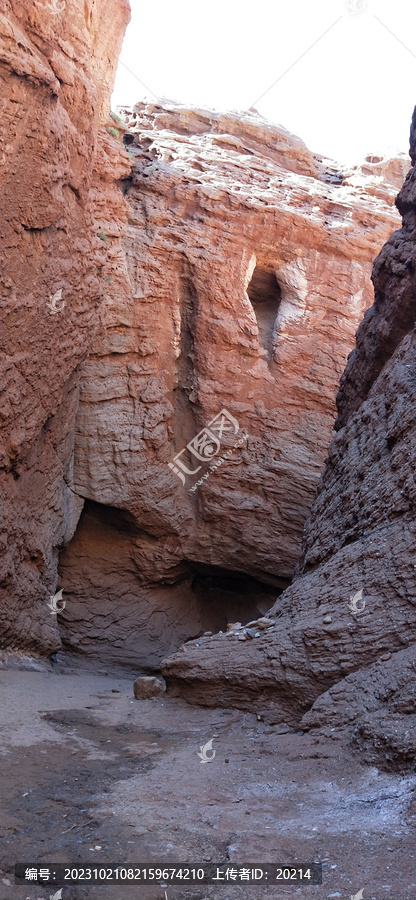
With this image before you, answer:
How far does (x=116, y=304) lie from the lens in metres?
10.8

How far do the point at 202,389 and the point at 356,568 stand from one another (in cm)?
672

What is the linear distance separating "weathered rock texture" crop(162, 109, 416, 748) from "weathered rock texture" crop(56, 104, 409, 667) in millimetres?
4313

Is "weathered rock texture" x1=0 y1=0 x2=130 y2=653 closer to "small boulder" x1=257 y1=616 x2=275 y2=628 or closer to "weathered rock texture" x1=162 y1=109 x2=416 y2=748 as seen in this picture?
"weathered rock texture" x1=162 y1=109 x2=416 y2=748

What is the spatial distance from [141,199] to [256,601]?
7.48 m

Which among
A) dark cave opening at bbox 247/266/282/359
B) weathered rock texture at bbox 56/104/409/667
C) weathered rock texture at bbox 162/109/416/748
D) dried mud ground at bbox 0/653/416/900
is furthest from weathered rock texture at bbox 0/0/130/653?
dark cave opening at bbox 247/266/282/359

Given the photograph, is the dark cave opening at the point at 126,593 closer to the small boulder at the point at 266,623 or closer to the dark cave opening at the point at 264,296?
the dark cave opening at the point at 264,296

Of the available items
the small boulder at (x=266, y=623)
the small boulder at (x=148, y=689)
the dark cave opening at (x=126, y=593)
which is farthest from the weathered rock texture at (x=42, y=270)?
the small boulder at (x=266, y=623)

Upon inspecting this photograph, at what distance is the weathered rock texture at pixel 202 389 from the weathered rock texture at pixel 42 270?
1361mm

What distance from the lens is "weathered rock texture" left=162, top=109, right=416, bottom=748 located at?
4.79 meters

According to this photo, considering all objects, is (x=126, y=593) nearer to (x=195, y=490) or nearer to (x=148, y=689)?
(x=195, y=490)

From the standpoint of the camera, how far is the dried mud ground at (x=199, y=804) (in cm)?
254

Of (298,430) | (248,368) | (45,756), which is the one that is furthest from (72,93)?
(45,756)

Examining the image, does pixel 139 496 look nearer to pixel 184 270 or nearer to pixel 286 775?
pixel 184 270

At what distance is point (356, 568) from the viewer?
524cm
